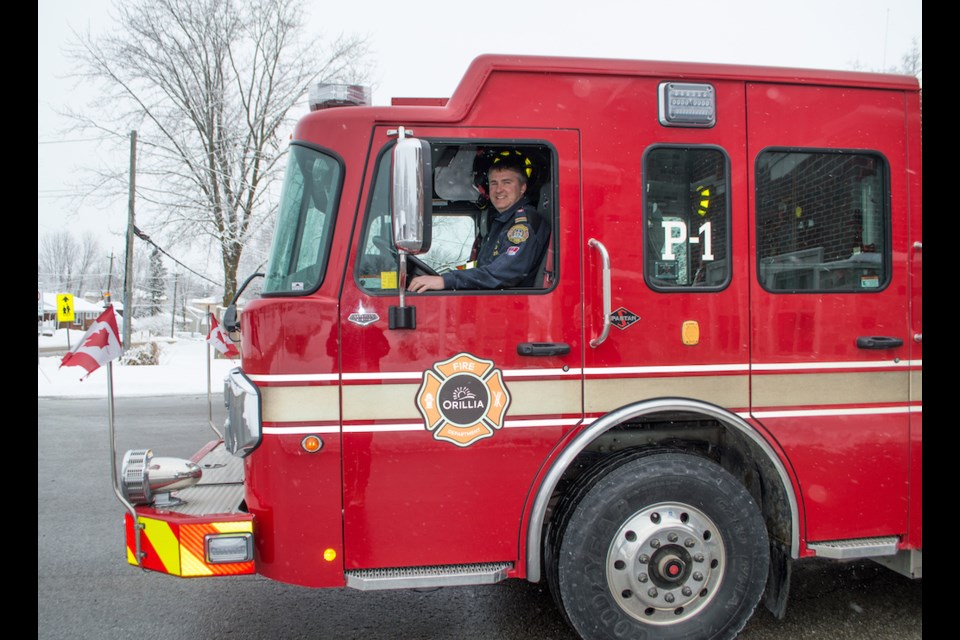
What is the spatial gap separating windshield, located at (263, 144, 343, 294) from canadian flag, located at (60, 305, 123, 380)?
91 cm

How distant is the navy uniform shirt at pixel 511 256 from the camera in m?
3.03

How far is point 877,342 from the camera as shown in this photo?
10.6ft

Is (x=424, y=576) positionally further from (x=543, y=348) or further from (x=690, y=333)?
(x=690, y=333)

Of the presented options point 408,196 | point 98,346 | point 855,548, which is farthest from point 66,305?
point 855,548

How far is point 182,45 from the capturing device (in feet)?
73.5

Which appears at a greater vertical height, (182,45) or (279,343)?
(182,45)

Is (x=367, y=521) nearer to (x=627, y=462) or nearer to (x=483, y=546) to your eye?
(x=483, y=546)

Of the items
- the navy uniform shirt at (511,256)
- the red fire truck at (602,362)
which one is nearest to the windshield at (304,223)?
the red fire truck at (602,362)

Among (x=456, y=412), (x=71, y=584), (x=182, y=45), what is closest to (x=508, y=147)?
(x=456, y=412)

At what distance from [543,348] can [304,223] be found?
1246mm

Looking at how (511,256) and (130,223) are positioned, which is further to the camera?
(130,223)

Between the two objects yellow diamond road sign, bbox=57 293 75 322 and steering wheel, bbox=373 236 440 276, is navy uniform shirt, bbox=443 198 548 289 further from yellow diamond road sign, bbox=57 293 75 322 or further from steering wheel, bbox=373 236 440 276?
yellow diamond road sign, bbox=57 293 75 322

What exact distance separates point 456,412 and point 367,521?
620 mm
